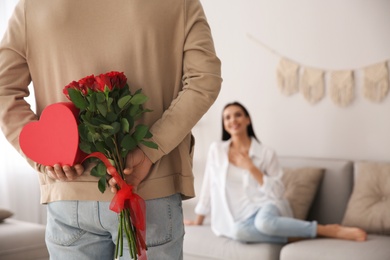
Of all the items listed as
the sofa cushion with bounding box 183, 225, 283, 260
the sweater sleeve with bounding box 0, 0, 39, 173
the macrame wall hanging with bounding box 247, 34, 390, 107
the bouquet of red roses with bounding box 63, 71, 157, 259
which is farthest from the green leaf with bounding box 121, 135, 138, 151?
the macrame wall hanging with bounding box 247, 34, 390, 107

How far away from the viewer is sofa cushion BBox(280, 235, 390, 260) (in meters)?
3.37

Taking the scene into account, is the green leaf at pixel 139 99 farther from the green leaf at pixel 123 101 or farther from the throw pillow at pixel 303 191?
the throw pillow at pixel 303 191

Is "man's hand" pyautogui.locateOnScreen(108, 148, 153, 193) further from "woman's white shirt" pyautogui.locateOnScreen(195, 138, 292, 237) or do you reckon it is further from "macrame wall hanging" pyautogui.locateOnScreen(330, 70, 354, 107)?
"macrame wall hanging" pyautogui.locateOnScreen(330, 70, 354, 107)

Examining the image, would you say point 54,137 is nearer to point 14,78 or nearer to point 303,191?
point 14,78

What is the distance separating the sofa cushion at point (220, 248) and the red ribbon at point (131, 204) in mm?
2193

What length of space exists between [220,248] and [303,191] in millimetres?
668

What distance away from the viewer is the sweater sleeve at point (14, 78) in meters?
1.67

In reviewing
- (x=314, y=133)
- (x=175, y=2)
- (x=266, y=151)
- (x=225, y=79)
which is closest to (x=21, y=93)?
(x=175, y=2)

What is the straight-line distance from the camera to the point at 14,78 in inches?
67.2

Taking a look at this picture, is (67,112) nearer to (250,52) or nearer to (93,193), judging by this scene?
(93,193)

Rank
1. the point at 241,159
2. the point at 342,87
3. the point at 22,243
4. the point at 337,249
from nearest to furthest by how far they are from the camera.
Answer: the point at 337,249 < the point at 22,243 < the point at 241,159 < the point at 342,87

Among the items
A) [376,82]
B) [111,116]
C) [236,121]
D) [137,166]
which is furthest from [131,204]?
[376,82]

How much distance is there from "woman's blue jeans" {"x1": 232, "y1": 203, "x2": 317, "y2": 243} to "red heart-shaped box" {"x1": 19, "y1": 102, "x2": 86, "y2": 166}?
7.58 feet

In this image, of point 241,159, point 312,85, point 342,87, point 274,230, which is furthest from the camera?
point 312,85
